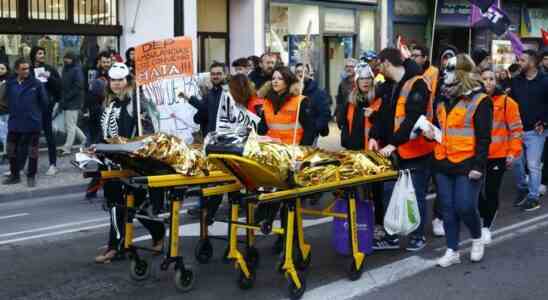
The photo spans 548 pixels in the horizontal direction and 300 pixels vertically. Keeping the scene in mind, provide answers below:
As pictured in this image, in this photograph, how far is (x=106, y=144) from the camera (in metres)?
6.57

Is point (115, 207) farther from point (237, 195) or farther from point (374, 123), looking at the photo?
point (374, 123)

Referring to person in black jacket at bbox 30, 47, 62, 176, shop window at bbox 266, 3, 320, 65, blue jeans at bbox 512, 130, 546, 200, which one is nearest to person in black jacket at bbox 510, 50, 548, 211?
blue jeans at bbox 512, 130, 546, 200

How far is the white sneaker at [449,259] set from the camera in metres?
7.18

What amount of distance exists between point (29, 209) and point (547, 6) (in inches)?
999

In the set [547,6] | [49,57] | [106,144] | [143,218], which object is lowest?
[143,218]

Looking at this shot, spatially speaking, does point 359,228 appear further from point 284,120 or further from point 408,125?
point 284,120

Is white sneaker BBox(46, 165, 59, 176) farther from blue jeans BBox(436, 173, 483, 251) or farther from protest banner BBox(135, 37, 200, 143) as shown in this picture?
blue jeans BBox(436, 173, 483, 251)

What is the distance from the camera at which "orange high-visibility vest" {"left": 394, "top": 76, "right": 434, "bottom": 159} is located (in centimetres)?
744

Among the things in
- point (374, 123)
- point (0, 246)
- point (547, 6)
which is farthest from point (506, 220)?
point (547, 6)

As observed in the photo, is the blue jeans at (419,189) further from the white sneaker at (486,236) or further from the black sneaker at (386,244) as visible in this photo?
the white sneaker at (486,236)

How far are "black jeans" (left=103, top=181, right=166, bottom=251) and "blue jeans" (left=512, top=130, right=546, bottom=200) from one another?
4.81 m

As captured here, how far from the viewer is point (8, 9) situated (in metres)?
14.9

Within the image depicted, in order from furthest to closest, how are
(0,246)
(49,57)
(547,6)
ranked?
(547,6) → (49,57) → (0,246)

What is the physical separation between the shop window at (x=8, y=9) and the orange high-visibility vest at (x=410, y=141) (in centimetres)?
962
